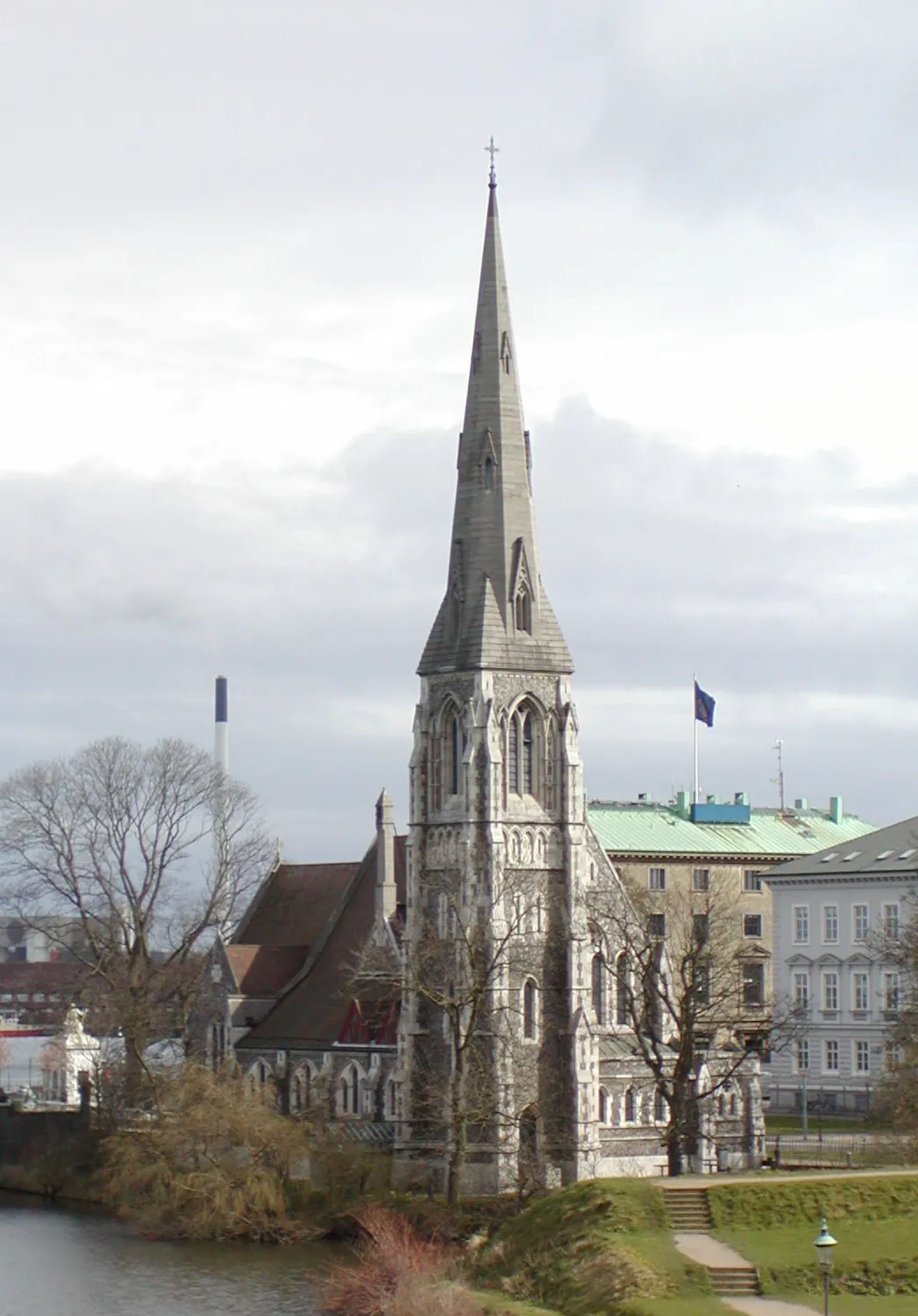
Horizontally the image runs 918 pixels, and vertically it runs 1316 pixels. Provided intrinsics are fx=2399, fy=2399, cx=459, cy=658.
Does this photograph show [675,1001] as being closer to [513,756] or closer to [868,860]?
[513,756]

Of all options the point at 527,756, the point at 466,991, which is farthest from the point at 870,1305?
the point at 527,756

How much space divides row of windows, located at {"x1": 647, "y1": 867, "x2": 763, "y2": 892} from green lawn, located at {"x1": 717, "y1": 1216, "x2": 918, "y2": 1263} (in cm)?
6215

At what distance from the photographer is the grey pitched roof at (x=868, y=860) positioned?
4028 inches

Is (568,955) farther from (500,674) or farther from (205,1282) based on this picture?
(205,1282)

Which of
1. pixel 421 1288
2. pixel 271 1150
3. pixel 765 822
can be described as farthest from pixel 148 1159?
pixel 765 822

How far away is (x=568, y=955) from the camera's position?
269 feet

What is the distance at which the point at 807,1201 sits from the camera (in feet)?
183

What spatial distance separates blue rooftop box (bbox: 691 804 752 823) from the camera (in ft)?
404

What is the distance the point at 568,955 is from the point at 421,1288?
26682 millimetres

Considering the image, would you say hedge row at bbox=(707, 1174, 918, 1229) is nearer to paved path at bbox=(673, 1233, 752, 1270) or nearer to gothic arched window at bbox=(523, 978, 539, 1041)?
paved path at bbox=(673, 1233, 752, 1270)

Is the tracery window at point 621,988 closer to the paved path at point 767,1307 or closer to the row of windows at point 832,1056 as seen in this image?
the row of windows at point 832,1056

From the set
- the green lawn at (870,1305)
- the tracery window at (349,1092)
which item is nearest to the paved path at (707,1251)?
the green lawn at (870,1305)

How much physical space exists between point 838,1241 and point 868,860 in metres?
52.8

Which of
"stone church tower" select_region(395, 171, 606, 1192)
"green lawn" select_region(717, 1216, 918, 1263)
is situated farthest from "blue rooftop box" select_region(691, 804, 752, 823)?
"green lawn" select_region(717, 1216, 918, 1263)
